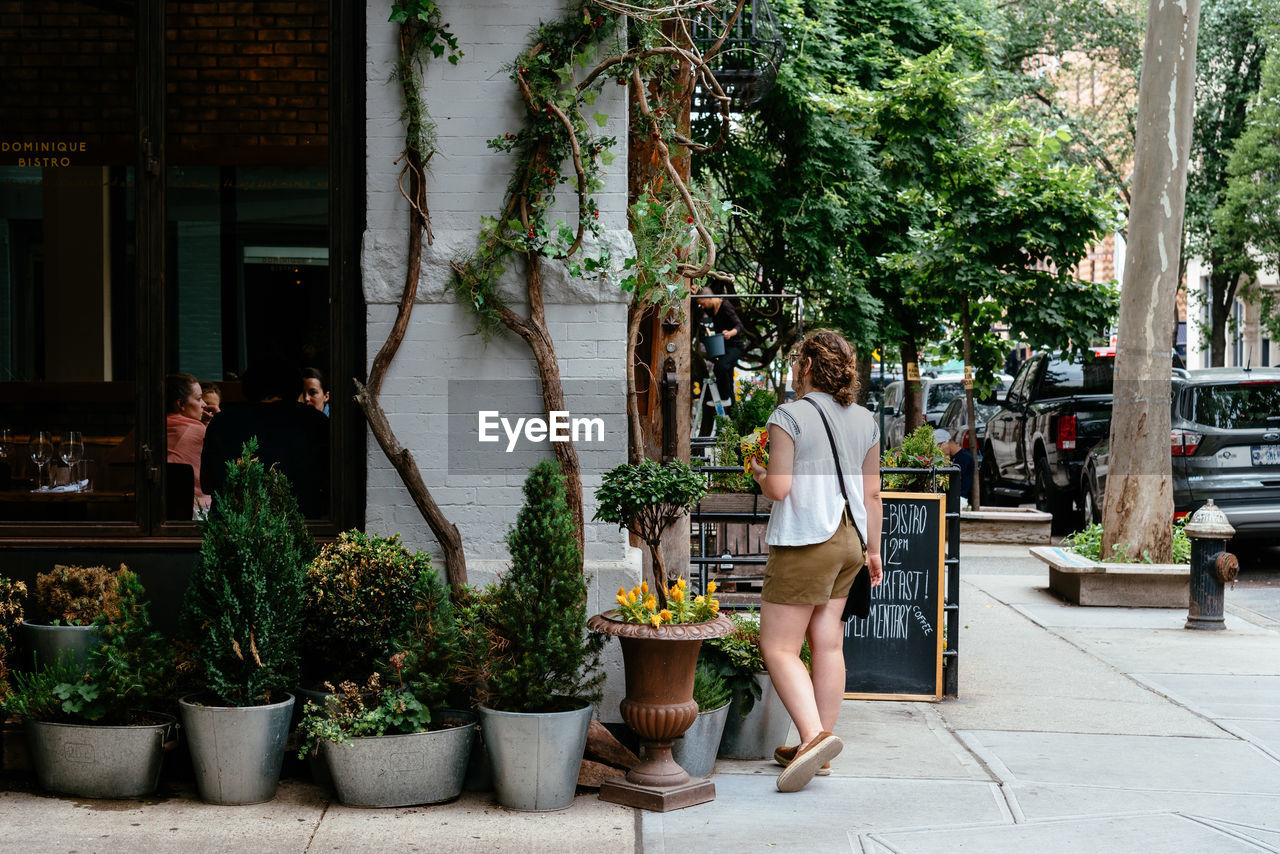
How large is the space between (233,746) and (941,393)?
2038 cm

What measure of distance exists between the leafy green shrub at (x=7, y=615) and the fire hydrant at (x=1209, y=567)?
7445 millimetres

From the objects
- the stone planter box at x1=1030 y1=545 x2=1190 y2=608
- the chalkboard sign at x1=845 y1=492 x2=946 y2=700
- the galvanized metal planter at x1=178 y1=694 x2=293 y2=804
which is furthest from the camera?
the stone planter box at x1=1030 y1=545 x2=1190 y2=608

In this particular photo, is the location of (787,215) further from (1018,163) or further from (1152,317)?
(1152,317)

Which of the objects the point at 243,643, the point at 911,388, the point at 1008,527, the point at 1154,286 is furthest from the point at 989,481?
the point at 243,643

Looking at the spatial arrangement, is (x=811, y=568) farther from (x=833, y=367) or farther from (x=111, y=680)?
(x=111, y=680)

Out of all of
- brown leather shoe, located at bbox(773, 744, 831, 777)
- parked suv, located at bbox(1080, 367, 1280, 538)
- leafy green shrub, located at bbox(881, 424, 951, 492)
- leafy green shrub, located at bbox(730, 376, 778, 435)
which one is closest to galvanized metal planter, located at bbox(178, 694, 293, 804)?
brown leather shoe, located at bbox(773, 744, 831, 777)

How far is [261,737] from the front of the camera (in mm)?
4918

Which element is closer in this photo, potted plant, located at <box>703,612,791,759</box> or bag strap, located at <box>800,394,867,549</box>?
bag strap, located at <box>800,394,867,549</box>

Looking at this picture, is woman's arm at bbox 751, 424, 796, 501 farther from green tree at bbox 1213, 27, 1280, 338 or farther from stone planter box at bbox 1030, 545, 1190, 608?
green tree at bbox 1213, 27, 1280, 338

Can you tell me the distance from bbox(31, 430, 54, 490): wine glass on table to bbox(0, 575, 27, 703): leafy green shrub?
693 mm

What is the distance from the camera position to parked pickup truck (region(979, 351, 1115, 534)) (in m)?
14.5

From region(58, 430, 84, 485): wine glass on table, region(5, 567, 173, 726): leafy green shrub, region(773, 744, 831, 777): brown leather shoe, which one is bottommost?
region(773, 744, 831, 777): brown leather shoe

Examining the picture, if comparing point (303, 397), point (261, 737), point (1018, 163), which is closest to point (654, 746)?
point (261, 737)

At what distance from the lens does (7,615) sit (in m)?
5.41
